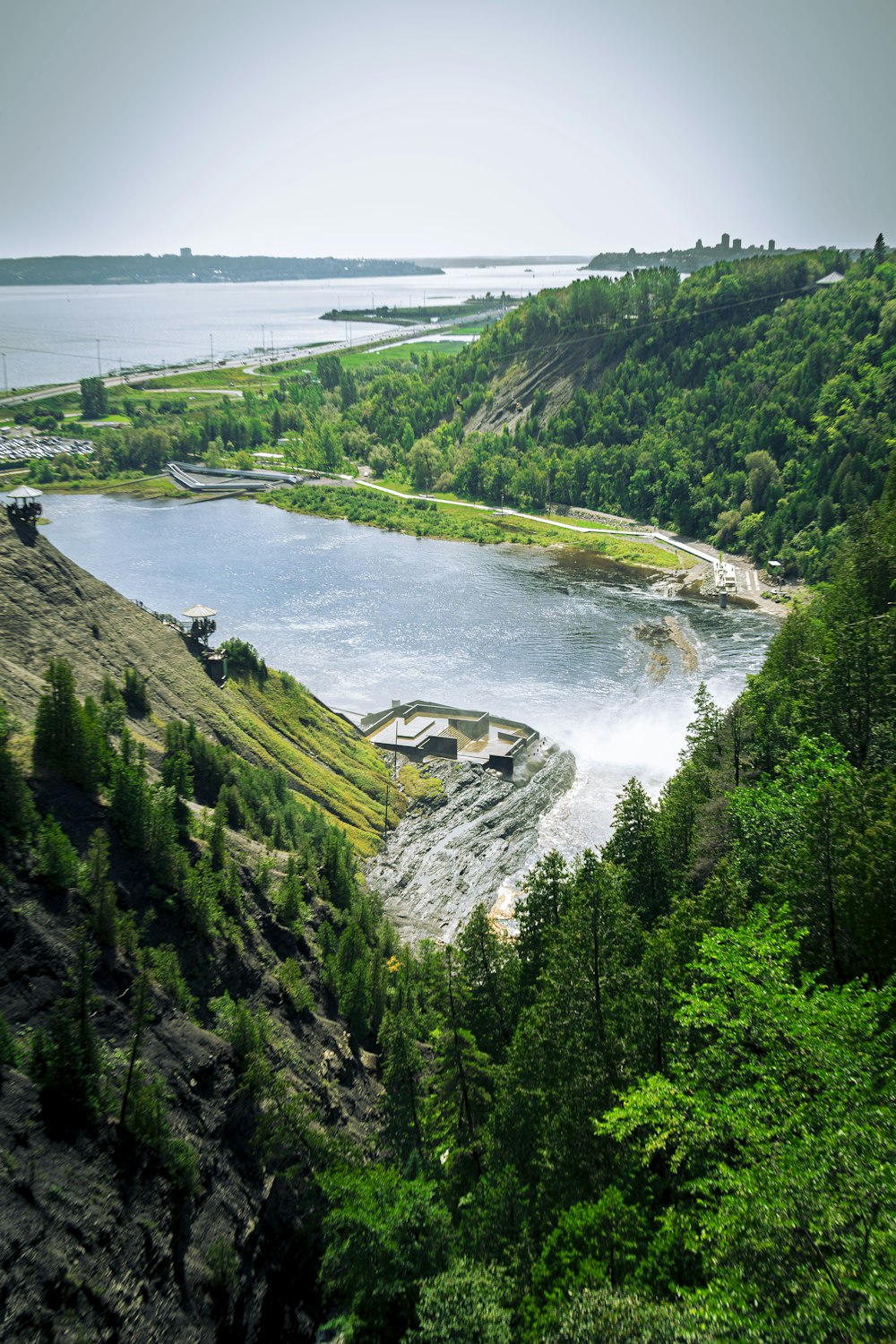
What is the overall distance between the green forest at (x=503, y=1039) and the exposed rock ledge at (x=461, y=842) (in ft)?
15.8

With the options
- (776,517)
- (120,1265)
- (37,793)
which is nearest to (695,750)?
(37,793)

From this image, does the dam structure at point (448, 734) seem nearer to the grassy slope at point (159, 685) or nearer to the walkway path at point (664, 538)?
the grassy slope at point (159, 685)

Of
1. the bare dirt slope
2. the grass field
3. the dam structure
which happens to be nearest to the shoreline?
the grass field

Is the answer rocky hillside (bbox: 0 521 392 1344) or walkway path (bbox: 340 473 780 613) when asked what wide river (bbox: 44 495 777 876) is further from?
rocky hillside (bbox: 0 521 392 1344)

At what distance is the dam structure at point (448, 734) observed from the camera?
5916 cm

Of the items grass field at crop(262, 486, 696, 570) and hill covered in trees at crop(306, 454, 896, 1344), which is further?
grass field at crop(262, 486, 696, 570)

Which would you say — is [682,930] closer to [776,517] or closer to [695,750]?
[695,750]

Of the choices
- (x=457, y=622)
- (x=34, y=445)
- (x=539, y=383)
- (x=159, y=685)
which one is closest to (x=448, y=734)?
(x=159, y=685)

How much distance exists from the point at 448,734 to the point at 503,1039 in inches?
1453

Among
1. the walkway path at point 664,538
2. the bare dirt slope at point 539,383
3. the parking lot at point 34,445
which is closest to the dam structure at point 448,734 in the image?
the walkway path at point 664,538

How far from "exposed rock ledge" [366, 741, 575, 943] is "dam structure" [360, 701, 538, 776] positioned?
1080 mm

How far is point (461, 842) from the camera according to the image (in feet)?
167

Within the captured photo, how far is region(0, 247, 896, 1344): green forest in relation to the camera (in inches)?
568

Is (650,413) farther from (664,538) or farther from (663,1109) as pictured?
(663,1109)
